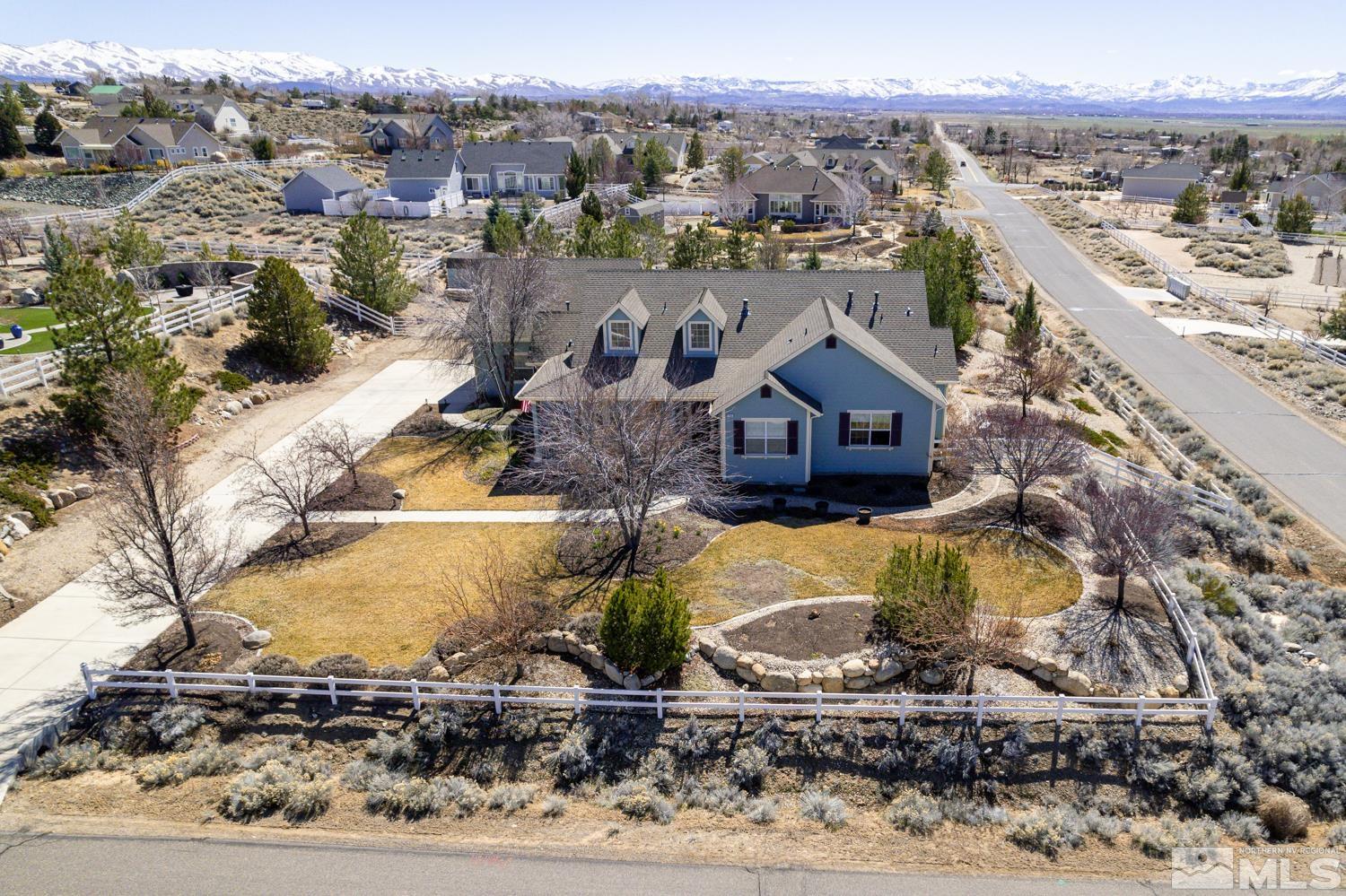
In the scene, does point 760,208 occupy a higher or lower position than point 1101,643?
higher

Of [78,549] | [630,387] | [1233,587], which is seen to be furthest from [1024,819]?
[78,549]

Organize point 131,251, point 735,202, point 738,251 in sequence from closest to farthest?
point 131,251 → point 738,251 → point 735,202

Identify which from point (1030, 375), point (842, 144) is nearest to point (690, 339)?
point (1030, 375)

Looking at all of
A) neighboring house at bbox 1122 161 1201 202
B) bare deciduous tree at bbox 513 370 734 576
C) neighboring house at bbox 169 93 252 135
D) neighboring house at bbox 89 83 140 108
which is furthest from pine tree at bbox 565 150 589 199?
neighboring house at bbox 89 83 140 108

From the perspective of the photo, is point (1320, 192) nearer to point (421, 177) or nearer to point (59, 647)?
point (421, 177)

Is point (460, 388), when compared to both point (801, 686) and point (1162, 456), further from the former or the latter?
point (1162, 456)

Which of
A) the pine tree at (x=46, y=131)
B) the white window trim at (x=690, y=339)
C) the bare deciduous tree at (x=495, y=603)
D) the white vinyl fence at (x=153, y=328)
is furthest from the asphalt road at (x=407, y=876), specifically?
the pine tree at (x=46, y=131)

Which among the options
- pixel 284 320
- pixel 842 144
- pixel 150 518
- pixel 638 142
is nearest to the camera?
pixel 150 518

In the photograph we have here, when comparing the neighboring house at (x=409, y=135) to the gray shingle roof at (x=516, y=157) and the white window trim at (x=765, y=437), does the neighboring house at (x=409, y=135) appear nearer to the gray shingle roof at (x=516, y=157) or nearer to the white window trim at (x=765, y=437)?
the gray shingle roof at (x=516, y=157)
